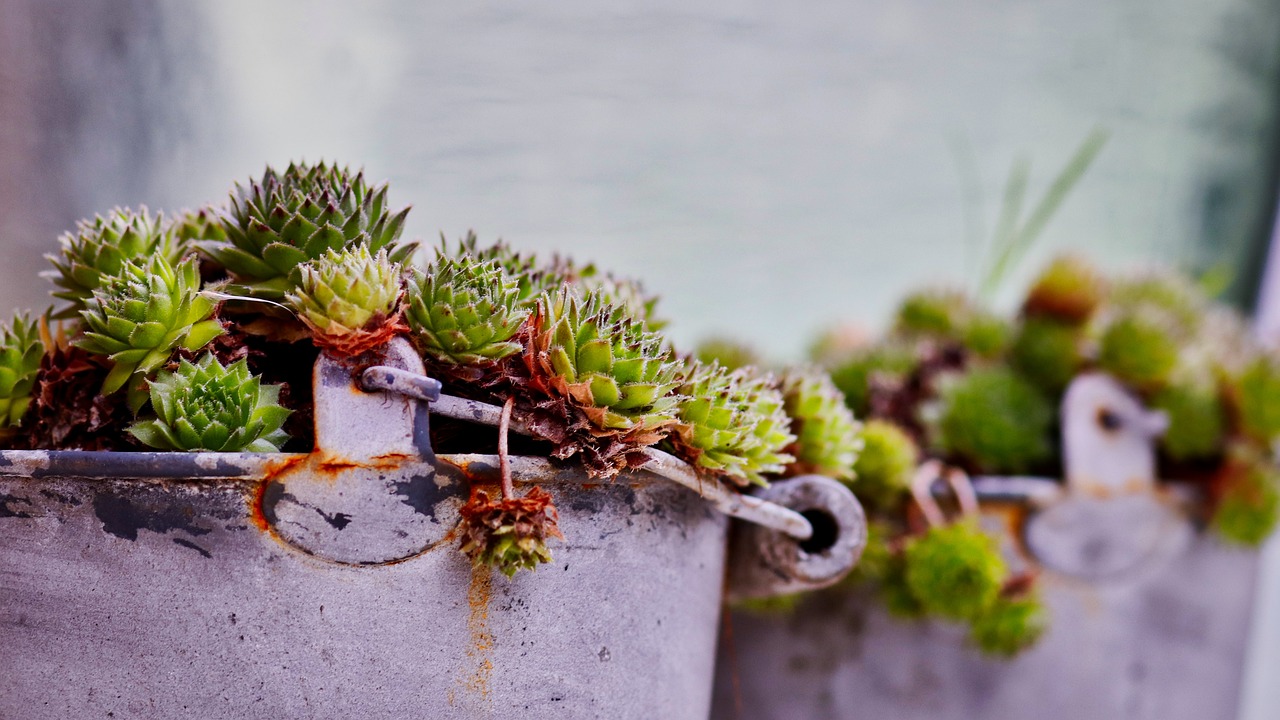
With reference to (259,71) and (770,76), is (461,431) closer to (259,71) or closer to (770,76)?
(259,71)

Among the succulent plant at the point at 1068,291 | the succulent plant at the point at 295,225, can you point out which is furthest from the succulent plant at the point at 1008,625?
the succulent plant at the point at 295,225

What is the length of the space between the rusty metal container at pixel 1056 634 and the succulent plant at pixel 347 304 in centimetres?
64

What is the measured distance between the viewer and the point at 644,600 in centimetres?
56

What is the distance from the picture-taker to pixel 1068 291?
1.19m

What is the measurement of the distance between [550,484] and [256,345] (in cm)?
22

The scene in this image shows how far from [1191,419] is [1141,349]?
10cm

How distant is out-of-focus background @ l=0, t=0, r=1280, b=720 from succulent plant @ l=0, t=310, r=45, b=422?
646mm

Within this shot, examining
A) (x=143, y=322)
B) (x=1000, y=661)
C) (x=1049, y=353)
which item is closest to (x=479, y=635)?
(x=143, y=322)

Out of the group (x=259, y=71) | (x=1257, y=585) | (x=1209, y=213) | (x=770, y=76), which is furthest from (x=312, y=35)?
(x=1209, y=213)

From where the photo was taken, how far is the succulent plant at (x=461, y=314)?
1.68ft

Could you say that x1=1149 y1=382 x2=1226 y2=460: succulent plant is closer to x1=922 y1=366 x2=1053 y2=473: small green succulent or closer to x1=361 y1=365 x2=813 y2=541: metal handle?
x1=922 y1=366 x2=1053 y2=473: small green succulent

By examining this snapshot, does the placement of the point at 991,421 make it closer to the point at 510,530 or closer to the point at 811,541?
the point at 811,541

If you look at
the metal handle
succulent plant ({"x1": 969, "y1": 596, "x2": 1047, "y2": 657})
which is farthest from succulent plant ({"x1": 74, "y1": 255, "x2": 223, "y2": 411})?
succulent plant ({"x1": 969, "y1": 596, "x2": 1047, "y2": 657})

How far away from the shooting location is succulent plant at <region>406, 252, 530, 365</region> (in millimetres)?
513
